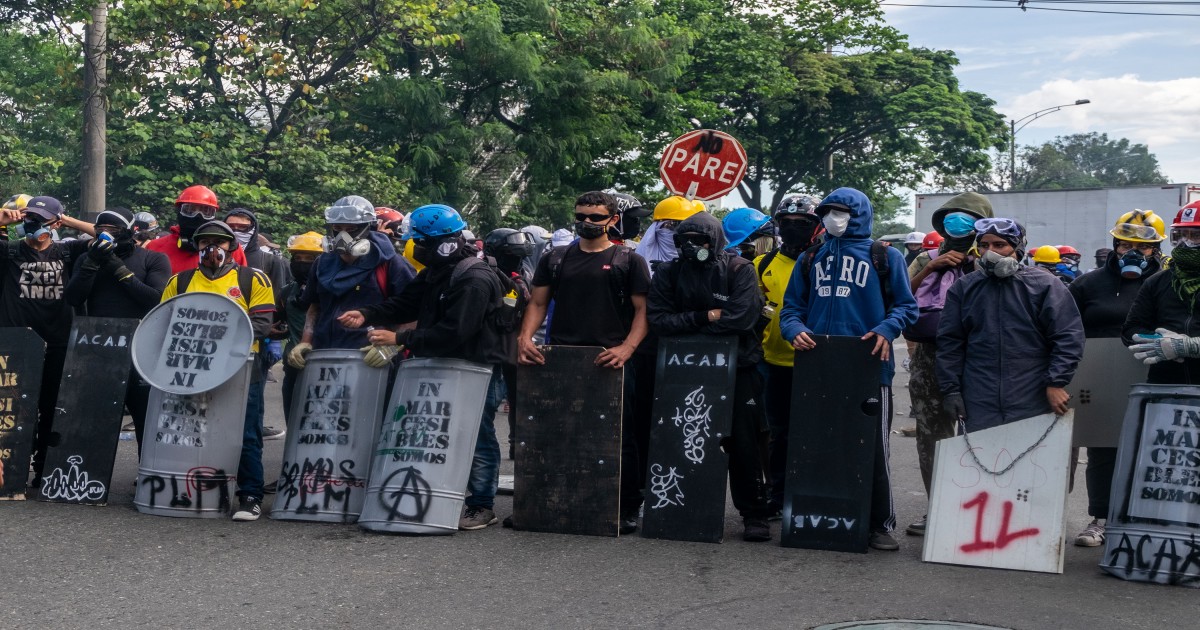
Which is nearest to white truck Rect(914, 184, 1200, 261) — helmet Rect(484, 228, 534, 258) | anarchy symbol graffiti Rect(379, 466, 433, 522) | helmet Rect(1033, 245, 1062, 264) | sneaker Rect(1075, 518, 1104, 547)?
helmet Rect(1033, 245, 1062, 264)

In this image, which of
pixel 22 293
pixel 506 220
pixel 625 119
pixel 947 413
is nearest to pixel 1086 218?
pixel 625 119

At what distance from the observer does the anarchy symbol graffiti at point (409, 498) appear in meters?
6.88

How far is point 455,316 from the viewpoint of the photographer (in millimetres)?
6977

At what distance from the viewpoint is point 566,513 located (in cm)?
701

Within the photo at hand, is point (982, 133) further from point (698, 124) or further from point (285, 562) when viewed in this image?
point (285, 562)

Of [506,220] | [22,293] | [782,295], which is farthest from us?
[506,220]

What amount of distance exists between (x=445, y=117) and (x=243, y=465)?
17.8 m

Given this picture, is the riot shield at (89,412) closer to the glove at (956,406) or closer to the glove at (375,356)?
the glove at (375,356)

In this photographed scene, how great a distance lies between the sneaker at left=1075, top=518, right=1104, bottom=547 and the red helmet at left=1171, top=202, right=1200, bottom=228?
1.78 meters

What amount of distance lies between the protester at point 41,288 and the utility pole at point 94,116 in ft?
25.2

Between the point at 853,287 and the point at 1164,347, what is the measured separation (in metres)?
1.55

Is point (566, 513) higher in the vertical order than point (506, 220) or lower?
lower

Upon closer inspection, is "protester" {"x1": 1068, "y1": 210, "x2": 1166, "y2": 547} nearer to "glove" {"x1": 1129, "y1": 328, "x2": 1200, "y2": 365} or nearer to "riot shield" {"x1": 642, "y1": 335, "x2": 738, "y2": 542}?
"glove" {"x1": 1129, "y1": 328, "x2": 1200, "y2": 365}

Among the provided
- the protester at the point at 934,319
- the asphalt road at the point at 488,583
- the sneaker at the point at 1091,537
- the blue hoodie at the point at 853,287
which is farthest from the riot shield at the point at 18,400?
the sneaker at the point at 1091,537
